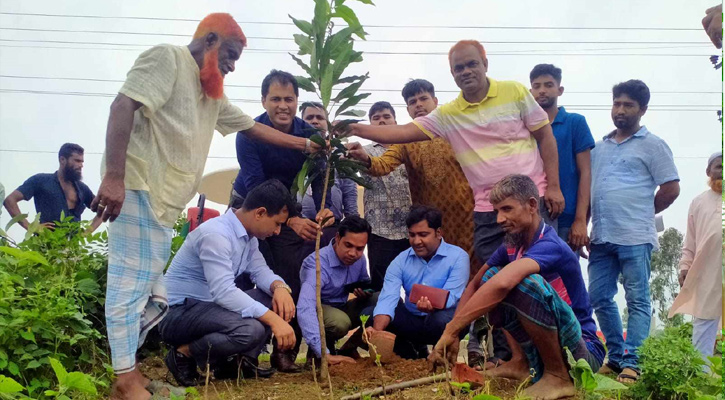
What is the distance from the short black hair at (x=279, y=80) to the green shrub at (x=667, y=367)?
2455mm

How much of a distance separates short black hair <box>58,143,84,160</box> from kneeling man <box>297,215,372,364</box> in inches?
118

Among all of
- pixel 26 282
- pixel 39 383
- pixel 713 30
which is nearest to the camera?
pixel 713 30

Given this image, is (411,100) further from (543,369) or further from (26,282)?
(26,282)

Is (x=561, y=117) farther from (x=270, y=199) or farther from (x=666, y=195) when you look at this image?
(x=270, y=199)

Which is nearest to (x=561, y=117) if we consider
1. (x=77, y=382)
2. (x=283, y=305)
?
(x=283, y=305)

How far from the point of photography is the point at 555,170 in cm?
364

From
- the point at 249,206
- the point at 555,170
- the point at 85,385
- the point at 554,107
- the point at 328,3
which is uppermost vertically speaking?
the point at 328,3

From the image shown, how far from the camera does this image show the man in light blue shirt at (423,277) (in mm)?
3816

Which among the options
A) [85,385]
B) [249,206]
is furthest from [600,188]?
[85,385]

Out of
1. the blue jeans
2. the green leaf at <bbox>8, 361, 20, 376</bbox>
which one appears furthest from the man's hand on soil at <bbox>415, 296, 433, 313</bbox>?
the green leaf at <bbox>8, 361, 20, 376</bbox>

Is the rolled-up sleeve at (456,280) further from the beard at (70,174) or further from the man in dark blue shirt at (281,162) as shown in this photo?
the beard at (70,174)

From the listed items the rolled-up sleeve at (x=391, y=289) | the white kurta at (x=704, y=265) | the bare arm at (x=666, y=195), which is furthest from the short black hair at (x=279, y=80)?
the white kurta at (x=704, y=265)

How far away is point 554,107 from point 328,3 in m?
1.84

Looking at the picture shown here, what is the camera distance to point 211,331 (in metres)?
3.32
